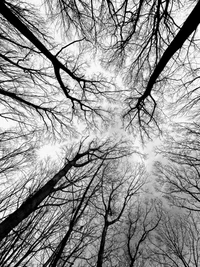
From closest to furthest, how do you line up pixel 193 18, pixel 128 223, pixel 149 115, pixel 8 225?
pixel 193 18, pixel 8 225, pixel 149 115, pixel 128 223

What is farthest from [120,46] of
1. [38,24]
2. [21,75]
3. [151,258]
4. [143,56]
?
[151,258]

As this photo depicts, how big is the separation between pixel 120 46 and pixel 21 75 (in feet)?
10.5

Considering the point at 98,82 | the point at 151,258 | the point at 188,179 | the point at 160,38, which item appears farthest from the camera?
the point at 151,258

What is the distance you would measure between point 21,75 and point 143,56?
393 cm

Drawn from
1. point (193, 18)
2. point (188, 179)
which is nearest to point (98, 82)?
point (193, 18)

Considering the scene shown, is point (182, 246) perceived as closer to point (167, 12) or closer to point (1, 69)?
point (167, 12)

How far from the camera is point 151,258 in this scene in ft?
29.3

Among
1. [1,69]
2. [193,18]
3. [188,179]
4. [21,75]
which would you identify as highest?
[188,179]

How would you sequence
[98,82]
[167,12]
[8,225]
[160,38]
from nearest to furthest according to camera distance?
[8,225] < [167,12] < [160,38] < [98,82]

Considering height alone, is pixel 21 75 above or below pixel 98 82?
below

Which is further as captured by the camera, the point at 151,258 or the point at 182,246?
the point at 151,258

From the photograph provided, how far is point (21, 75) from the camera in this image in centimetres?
398

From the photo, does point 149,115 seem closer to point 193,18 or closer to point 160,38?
point 160,38

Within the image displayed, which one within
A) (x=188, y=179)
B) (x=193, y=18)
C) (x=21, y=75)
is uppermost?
(x=188, y=179)
